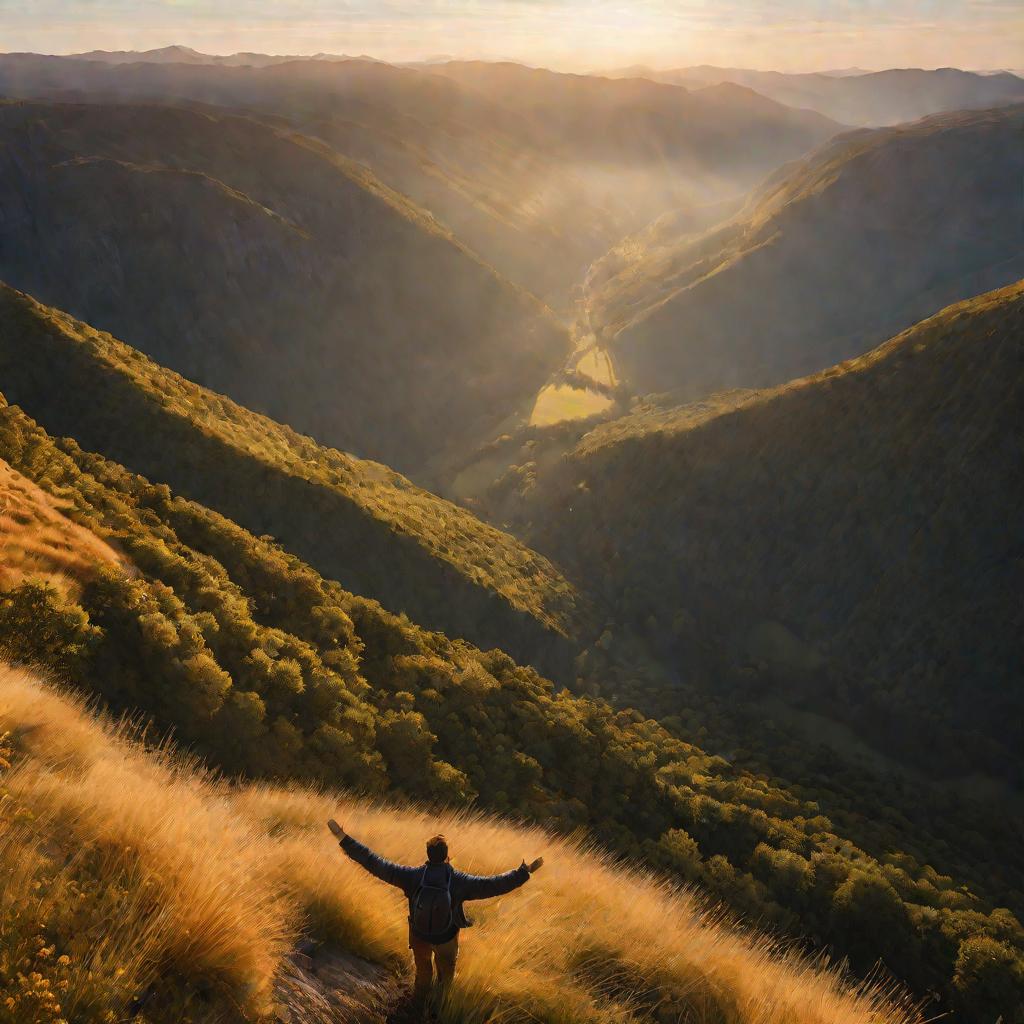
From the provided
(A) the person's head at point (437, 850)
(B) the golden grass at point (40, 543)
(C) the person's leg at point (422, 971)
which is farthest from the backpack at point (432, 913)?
(B) the golden grass at point (40, 543)

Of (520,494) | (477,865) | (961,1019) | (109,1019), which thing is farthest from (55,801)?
(520,494)

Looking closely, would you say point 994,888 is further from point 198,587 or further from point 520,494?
point 520,494

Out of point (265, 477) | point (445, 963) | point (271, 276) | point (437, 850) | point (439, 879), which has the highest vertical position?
point (271, 276)

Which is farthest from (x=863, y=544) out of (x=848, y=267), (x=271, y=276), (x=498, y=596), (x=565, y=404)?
(x=848, y=267)

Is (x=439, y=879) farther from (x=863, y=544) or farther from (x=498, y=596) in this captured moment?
(x=863, y=544)

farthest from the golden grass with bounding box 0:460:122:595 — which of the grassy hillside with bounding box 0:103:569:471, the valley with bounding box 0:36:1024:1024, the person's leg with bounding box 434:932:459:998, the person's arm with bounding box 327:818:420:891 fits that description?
the grassy hillside with bounding box 0:103:569:471

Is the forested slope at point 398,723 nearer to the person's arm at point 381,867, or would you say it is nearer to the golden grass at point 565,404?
the person's arm at point 381,867
